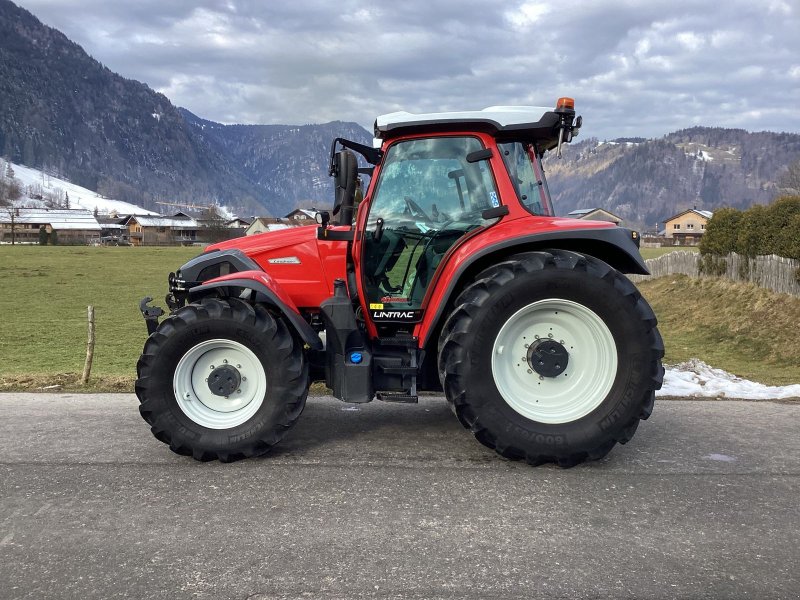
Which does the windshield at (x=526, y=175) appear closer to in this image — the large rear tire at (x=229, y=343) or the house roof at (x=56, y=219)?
the large rear tire at (x=229, y=343)

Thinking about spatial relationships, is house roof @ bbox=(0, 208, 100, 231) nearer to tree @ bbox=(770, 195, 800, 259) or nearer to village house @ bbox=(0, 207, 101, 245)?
village house @ bbox=(0, 207, 101, 245)

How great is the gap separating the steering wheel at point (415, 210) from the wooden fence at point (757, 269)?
427 inches

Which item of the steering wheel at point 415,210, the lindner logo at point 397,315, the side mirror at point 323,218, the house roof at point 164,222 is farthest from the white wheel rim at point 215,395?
the house roof at point 164,222

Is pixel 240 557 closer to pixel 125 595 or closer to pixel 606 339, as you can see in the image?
pixel 125 595

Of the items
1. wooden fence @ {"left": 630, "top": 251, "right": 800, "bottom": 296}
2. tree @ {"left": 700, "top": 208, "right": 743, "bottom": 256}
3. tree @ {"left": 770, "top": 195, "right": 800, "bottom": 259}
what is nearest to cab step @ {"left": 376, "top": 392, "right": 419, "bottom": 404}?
wooden fence @ {"left": 630, "top": 251, "right": 800, "bottom": 296}

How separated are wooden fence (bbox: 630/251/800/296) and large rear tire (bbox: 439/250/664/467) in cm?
1072

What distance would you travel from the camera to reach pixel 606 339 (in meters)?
4.45

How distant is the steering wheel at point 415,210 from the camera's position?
476 cm

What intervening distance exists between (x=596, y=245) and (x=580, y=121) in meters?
0.88

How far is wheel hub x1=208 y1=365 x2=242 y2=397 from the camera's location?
462 centimetres

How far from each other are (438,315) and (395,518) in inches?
58.0

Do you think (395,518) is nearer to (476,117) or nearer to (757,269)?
(476,117)

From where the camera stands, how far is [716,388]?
696cm

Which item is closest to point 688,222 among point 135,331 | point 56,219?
point 56,219
